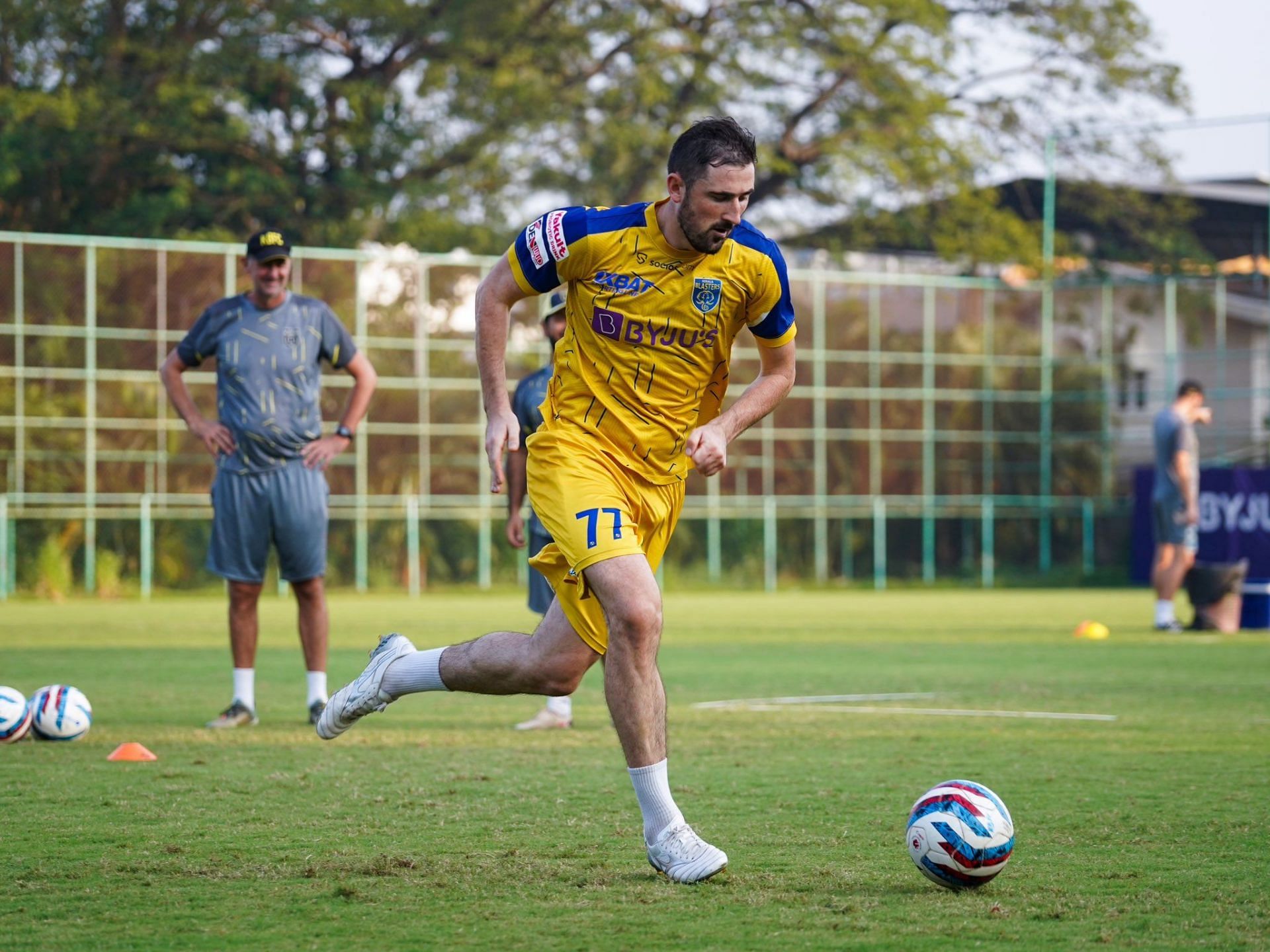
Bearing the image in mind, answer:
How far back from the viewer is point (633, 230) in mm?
5219

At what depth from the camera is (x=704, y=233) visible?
5.04m

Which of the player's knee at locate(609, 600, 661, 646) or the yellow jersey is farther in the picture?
the yellow jersey

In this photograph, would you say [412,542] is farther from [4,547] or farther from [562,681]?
[562,681]

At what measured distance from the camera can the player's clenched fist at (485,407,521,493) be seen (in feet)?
16.5

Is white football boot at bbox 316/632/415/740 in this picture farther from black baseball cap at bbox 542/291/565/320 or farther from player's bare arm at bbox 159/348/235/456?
player's bare arm at bbox 159/348/235/456

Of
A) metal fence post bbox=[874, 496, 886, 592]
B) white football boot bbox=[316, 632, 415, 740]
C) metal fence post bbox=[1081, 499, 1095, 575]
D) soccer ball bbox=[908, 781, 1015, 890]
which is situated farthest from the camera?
metal fence post bbox=[1081, 499, 1095, 575]

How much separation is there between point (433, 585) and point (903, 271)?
1587 cm

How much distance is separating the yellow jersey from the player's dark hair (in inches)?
10.2

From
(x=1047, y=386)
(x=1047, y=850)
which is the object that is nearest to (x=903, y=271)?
(x=1047, y=386)

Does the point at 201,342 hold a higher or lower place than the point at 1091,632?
higher

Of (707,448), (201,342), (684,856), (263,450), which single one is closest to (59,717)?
(263,450)

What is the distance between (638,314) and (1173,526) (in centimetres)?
1213

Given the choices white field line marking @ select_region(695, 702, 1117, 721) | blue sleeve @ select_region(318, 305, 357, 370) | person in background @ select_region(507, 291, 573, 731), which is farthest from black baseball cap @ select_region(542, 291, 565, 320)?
white field line marking @ select_region(695, 702, 1117, 721)

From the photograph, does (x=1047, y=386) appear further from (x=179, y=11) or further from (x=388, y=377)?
(x=179, y=11)
